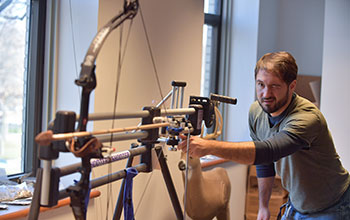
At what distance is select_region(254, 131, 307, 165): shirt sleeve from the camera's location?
1.54 m

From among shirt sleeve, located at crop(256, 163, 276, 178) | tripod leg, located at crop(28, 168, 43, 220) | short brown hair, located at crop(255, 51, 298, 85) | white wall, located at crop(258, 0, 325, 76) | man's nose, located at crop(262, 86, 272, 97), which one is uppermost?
white wall, located at crop(258, 0, 325, 76)

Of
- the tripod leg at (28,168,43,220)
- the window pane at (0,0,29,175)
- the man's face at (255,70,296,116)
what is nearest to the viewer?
the tripod leg at (28,168,43,220)

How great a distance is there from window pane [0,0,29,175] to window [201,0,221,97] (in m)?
1.84

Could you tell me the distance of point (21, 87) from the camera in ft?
6.97

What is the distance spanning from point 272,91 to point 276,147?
28cm

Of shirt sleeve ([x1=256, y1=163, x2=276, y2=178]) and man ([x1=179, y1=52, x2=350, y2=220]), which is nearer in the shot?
man ([x1=179, y1=52, x2=350, y2=220])

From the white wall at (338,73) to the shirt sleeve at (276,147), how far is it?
6.50 ft

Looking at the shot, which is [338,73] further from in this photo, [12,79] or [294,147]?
[12,79]

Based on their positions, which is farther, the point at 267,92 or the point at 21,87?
the point at 21,87

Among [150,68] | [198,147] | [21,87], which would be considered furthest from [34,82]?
[198,147]

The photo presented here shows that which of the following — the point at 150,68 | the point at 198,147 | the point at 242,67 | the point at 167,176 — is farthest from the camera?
the point at 242,67

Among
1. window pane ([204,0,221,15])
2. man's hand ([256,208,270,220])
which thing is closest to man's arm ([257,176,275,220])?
man's hand ([256,208,270,220])

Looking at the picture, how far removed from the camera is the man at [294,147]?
1.57 meters

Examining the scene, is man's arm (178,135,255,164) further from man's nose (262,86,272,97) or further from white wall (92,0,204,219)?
white wall (92,0,204,219)
